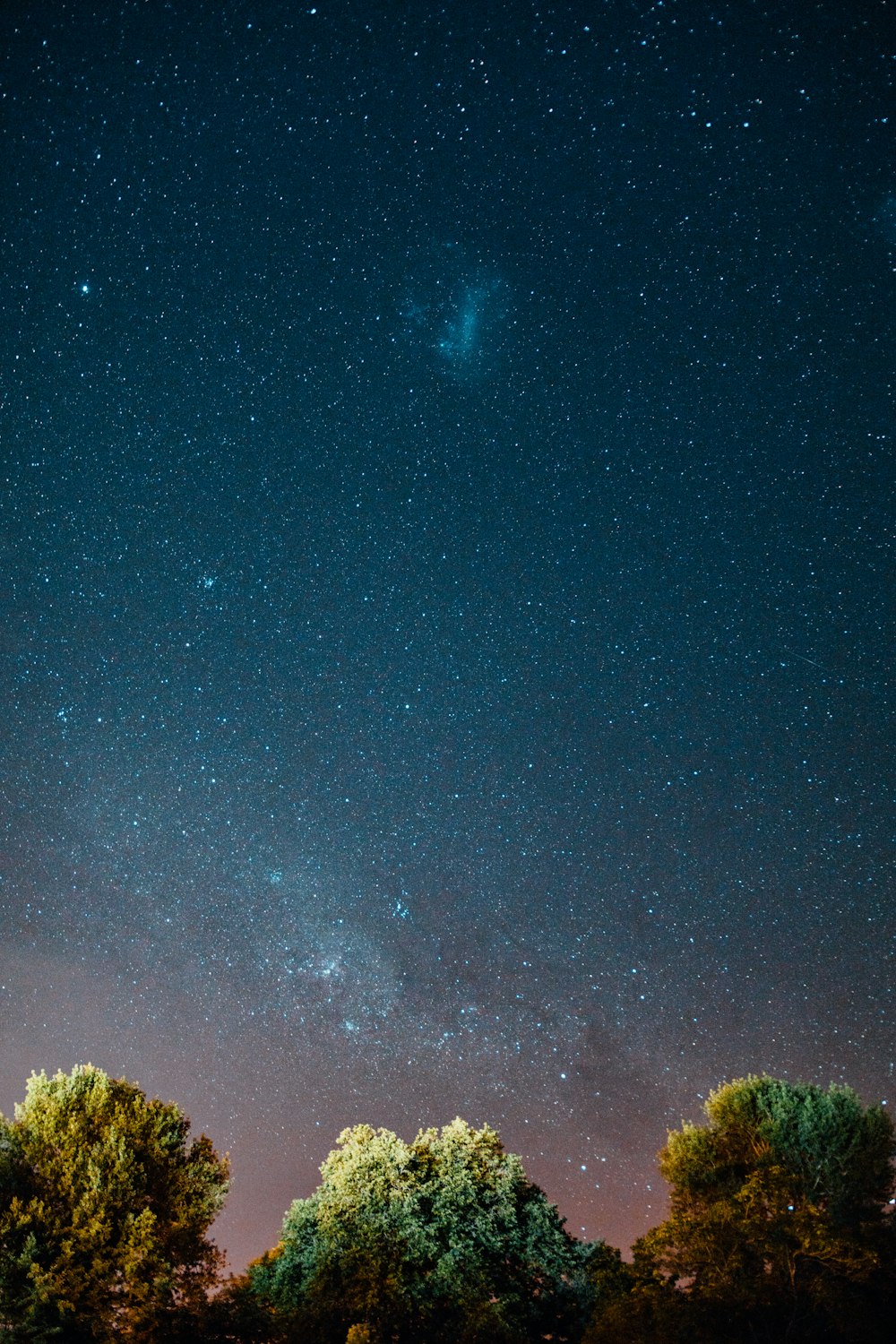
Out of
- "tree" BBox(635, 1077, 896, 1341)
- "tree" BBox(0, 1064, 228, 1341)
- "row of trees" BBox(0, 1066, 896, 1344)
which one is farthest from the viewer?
"tree" BBox(0, 1064, 228, 1341)

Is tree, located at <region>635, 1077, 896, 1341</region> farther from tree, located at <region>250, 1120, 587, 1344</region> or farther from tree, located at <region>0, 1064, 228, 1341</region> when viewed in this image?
tree, located at <region>0, 1064, 228, 1341</region>

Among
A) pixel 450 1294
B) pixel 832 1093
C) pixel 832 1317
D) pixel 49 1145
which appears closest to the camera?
pixel 832 1317

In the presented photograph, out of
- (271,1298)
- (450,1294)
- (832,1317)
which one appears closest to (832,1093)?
(832,1317)

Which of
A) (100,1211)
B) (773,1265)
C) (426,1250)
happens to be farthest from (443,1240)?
(773,1265)

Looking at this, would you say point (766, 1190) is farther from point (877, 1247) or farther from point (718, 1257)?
point (877, 1247)

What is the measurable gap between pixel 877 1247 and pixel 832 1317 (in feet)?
8.86

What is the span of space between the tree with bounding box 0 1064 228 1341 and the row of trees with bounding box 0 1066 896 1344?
1.8 inches

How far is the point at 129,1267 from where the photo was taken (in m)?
18.2

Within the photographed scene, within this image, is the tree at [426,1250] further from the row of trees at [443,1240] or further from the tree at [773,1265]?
the tree at [773,1265]

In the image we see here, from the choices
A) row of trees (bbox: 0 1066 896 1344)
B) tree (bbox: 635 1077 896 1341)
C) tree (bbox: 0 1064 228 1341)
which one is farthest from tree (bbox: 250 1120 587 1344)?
tree (bbox: 635 1077 896 1341)

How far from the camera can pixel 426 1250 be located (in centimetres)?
2172

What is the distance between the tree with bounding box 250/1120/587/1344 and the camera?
20.9 meters

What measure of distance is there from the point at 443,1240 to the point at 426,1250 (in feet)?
2.31

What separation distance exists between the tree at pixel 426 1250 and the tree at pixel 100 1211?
3.78 m
